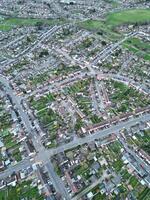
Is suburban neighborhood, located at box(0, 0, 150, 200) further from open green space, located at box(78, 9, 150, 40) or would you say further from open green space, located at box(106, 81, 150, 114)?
open green space, located at box(78, 9, 150, 40)

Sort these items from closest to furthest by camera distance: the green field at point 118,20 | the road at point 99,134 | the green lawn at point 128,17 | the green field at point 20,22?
the road at point 99,134 → the green field at point 118,20 → the green lawn at point 128,17 → the green field at point 20,22

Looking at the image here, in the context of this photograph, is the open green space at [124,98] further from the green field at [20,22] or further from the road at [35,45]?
the green field at [20,22]

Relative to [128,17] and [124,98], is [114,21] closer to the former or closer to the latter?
[128,17]

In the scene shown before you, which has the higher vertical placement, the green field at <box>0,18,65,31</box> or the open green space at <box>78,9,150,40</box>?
the green field at <box>0,18,65,31</box>

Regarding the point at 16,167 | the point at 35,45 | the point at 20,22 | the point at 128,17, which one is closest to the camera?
the point at 16,167

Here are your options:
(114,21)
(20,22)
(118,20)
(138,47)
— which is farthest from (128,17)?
(20,22)

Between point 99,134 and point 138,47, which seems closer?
point 99,134

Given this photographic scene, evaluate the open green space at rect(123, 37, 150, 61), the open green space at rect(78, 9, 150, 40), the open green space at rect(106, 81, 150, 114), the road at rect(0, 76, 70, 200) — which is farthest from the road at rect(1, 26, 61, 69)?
the open green space at rect(106, 81, 150, 114)

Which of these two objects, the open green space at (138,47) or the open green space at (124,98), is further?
the open green space at (138,47)

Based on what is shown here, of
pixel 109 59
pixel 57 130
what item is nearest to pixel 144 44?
pixel 109 59

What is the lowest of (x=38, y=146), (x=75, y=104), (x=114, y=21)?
(x=38, y=146)

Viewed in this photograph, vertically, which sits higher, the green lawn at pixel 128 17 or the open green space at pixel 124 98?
the green lawn at pixel 128 17

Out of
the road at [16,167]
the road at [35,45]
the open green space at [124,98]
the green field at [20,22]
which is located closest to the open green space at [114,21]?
the road at [35,45]
